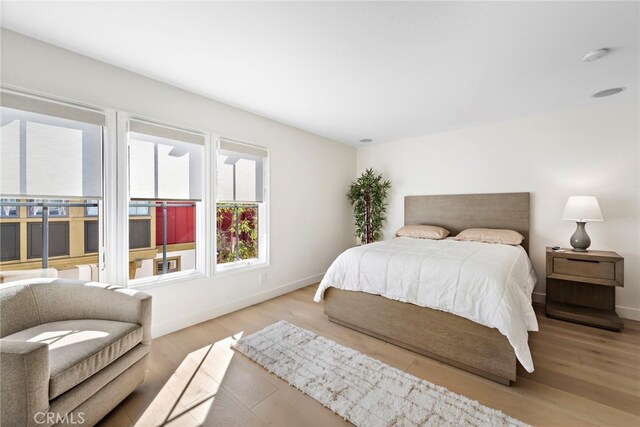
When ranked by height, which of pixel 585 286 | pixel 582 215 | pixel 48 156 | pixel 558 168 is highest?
pixel 558 168

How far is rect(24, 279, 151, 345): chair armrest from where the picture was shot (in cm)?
169

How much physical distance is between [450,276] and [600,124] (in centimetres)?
289

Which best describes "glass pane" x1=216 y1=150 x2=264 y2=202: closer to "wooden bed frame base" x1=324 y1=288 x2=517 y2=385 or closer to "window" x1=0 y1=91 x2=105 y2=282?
"window" x1=0 y1=91 x2=105 y2=282

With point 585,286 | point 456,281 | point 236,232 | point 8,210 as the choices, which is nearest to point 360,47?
point 456,281

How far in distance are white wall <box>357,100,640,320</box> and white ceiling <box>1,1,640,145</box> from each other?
0.36m

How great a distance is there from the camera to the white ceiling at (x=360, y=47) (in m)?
1.61

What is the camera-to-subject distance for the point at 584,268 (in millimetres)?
2707

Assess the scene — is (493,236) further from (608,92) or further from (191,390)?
(191,390)

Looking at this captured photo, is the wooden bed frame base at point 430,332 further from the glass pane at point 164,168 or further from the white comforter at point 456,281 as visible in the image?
the glass pane at point 164,168

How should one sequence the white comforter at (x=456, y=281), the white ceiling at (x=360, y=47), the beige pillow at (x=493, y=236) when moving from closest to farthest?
the white ceiling at (x=360, y=47) → the white comforter at (x=456, y=281) → the beige pillow at (x=493, y=236)

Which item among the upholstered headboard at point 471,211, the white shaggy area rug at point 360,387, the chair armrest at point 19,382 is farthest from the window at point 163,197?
the upholstered headboard at point 471,211

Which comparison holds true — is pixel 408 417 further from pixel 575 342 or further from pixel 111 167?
pixel 111 167

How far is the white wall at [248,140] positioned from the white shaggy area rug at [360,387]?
862mm

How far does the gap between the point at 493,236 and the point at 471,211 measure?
63cm
